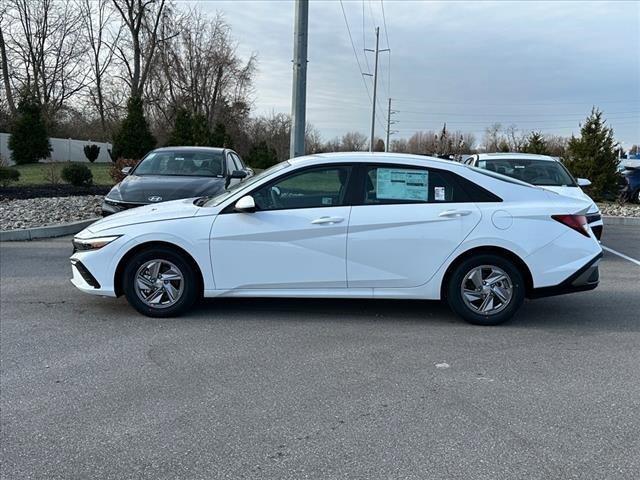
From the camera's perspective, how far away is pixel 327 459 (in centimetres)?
302

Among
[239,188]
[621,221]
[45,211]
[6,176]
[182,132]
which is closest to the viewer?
[239,188]

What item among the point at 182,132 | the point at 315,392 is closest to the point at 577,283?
the point at 315,392

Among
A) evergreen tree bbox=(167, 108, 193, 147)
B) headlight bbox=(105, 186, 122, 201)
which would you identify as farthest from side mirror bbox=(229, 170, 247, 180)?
evergreen tree bbox=(167, 108, 193, 147)

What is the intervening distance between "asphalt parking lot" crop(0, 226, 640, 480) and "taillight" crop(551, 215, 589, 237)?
3.12ft

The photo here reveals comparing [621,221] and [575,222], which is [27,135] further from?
[575,222]

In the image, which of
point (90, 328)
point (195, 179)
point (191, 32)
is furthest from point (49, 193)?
point (191, 32)

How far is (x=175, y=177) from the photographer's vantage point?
9523 millimetres

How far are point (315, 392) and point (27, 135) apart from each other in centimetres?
3143

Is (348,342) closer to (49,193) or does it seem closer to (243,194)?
(243,194)

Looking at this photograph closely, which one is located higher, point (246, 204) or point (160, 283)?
point (246, 204)

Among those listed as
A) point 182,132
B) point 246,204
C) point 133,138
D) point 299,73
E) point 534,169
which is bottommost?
point 246,204

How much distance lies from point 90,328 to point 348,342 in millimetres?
2410

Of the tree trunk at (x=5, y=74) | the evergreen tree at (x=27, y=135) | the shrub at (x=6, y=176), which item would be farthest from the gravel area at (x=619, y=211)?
the tree trunk at (x=5, y=74)

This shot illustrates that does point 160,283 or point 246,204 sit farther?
point 160,283
